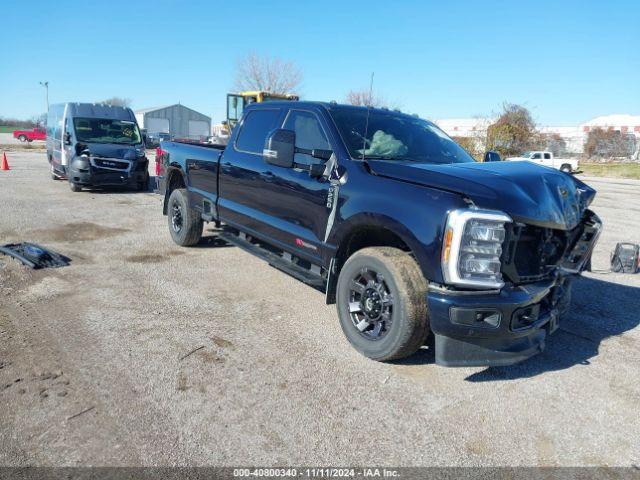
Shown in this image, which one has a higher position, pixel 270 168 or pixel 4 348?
pixel 270 168

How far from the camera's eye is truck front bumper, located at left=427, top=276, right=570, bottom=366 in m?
3.00

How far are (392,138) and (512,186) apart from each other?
1.52 meters

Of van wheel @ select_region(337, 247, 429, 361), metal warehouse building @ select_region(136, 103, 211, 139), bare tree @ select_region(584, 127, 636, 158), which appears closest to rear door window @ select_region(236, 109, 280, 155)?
van wheel @ select_region(337, 247, 429, 361)

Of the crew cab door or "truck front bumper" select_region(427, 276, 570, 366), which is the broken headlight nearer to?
"truck front bumper" select_region(427, 276, 570, 366)

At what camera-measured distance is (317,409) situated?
2.98 meters

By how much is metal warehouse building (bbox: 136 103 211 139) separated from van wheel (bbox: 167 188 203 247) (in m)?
56.9

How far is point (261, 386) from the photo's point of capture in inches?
127

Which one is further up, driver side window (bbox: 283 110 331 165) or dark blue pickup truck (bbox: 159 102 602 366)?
driver side window (bbox: 283 110 331 165)

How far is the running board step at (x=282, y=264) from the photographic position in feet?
14.1

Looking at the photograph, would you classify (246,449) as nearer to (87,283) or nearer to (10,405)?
(10,405)

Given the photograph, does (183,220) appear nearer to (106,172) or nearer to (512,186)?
(512,186)

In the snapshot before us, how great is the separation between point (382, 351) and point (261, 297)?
1898 mm

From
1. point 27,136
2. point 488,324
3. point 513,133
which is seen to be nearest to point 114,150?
point 488,324

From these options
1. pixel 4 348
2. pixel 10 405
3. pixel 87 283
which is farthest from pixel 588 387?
pixel 87 283
